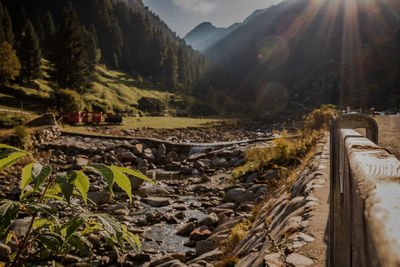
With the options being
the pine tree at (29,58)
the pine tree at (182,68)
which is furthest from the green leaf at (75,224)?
the pine tree at (182,68)

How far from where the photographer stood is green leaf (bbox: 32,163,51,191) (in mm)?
817

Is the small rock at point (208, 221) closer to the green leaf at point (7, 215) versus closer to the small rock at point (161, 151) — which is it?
the green leaf at point (7, 215)

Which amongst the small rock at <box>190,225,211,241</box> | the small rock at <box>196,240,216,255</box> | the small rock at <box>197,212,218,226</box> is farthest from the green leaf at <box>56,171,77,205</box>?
the small rock at <box>197,212,218,226</box>

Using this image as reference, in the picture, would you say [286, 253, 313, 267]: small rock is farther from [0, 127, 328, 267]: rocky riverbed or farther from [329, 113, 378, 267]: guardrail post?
[329, 113, 378, 267]: guardrail post

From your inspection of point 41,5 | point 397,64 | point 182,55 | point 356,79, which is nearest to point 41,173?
point 397,64

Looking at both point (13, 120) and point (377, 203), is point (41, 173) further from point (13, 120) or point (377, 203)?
point (13, 120)

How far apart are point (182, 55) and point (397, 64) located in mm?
56302

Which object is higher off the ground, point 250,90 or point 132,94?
point 250,90

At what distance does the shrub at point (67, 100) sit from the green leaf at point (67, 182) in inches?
1054

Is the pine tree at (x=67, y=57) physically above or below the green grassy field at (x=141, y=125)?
above

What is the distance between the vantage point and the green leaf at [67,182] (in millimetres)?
806

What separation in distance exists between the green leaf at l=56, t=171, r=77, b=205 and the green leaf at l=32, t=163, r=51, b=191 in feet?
0.14

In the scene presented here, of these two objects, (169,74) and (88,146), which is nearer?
(88,146)

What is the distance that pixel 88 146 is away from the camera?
15.8 meters
